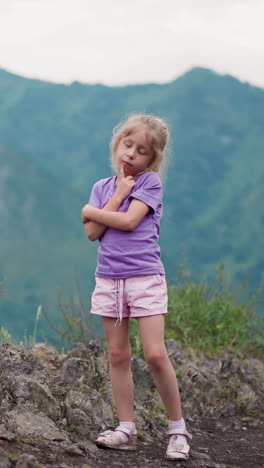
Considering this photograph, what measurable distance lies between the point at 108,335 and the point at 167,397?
417 millimetres

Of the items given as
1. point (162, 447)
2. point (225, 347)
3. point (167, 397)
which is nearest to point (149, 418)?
point (162, 447)

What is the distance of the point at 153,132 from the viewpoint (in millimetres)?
3564

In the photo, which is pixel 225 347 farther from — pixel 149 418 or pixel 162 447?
pixel 162 447

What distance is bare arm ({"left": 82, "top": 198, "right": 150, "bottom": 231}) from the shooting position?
3.42 meters

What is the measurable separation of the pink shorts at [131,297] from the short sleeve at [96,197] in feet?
1.25

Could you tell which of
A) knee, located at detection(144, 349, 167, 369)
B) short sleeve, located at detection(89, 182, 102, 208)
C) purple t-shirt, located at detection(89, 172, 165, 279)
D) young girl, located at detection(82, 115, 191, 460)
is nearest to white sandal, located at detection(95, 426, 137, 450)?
young girl, located at detection(82, 115, 191, 460)

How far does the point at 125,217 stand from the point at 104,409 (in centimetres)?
129

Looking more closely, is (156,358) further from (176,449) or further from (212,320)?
(212,320)

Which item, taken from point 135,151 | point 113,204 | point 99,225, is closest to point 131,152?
point 135,151

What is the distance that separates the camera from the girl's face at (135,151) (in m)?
3.55

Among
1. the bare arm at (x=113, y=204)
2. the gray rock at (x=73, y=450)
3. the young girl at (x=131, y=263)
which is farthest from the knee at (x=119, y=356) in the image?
the bare arm at (x=113, y=204)

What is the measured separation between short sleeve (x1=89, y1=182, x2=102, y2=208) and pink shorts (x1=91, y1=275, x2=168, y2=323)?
38 cm

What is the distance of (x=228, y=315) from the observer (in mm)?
5809

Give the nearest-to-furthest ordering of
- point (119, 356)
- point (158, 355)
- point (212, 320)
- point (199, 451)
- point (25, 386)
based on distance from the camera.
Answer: point (158, 355) < point (119, 356) < point (25, 386) < point (199, 451) < point (212, 320)
